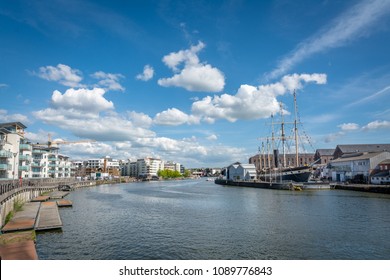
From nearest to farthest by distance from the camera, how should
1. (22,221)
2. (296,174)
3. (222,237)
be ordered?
(222,237)
(22,221)
(296,174)

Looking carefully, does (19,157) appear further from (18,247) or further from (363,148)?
(363,148)

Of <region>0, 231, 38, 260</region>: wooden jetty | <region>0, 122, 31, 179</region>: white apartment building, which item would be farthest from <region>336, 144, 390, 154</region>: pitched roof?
<region>0, 231, 38, 260</region>: wooden jetty

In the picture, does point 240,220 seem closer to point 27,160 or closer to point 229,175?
point 27,160

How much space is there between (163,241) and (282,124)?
404 ft

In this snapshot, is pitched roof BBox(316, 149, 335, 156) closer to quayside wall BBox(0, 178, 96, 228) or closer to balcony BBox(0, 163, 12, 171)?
quayside wall BBox(0, 178, 96, 228)

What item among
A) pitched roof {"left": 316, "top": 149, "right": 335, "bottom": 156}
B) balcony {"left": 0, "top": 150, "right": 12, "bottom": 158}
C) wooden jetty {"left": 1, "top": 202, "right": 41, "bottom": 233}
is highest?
pitched roof {"left": 316, "top": 149, "right": 335, "bottom": 156}

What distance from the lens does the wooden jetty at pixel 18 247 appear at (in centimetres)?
1811

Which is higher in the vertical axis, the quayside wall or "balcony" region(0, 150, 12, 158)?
"balcony" region(0, 150, 12, 158)

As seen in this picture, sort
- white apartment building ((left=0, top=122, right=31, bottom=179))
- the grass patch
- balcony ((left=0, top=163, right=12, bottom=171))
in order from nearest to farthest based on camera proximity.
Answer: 1. the grass patch
2. balcony ((left=0, top=163, right=12, bottom=171))
3. white apartment building ((left=0, top=122, right=31, bottom=179))

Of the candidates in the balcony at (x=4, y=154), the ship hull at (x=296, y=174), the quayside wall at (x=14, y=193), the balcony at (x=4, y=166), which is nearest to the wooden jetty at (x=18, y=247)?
the quayside wall at (x=14, y=193)

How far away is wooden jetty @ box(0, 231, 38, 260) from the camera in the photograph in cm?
1811

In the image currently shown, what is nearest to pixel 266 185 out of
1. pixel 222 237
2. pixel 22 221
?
pixel 222 237

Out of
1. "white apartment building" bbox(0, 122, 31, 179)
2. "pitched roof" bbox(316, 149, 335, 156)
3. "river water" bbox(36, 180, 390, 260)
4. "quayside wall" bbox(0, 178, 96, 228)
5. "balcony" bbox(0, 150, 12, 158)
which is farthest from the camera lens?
"pitched roof" bbox(316, 149, 335, 156)

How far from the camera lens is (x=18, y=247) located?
19.9m
